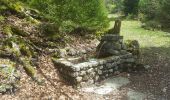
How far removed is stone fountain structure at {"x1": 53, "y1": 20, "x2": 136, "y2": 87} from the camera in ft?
32.1

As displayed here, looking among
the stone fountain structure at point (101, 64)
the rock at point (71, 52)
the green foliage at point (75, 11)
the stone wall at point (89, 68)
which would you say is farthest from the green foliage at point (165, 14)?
the rock at point (71, 52)

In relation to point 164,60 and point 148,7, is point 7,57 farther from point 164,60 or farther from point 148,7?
point 148,7

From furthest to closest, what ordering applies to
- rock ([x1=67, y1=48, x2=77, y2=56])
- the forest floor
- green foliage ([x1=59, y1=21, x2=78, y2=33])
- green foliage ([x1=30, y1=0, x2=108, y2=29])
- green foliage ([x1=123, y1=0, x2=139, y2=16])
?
green foliage ([x1=123, y1=0, x2=139, y2=16]) < green foliage ([x1=30, y1=0, x2=108, y2=29]) < green foliage ([x1=59, y1=21, x2=78, y2=33]) < rock ([x1=67, y1=48, x2=77, y2=56]) < the forest floor

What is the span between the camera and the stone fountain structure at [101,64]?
9.78 metres

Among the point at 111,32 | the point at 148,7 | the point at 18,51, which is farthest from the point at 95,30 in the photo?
the point at 148,7

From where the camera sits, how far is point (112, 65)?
11.0 meters

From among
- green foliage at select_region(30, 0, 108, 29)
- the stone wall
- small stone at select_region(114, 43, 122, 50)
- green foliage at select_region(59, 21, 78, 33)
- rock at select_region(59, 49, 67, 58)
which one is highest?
green foliage at select_region(30, 0, 108, 29)

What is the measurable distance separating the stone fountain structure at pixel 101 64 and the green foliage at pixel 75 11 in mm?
2695

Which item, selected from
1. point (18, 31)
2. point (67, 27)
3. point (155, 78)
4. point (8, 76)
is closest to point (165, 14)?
point (67, 27)

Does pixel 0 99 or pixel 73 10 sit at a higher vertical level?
pixel 73 10

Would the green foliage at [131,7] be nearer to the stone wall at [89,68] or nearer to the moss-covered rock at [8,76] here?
the stone wall at [89,68]

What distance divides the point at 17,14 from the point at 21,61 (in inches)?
150

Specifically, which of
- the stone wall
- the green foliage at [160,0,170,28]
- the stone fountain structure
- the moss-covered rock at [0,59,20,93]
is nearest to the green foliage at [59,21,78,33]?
the stone fountain structure

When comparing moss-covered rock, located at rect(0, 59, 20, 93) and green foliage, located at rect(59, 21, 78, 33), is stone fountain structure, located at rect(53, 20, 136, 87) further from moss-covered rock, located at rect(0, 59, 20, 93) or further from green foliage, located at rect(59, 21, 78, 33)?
green foliage, located at rect(59, 21, 78, 33)
